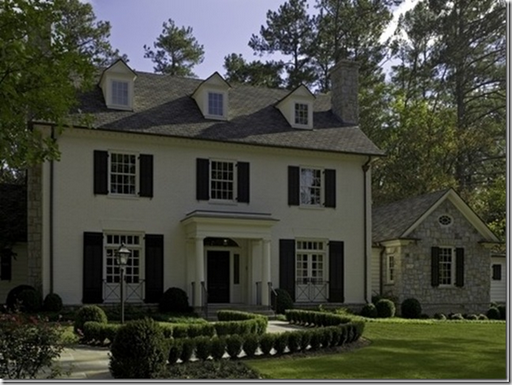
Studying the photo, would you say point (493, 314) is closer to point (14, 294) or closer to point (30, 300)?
point (30, 300)

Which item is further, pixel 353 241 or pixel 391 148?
pixel 391 148

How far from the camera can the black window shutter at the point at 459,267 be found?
2681 cm

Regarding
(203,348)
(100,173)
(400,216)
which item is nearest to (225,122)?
(100,173)

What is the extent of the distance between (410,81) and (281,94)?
16.6m

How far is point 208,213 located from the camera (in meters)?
22.5

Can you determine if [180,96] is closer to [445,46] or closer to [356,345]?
[356,345]

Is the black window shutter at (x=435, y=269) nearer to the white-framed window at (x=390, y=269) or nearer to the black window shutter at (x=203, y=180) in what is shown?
the white-framed window at (x=390, y=269)

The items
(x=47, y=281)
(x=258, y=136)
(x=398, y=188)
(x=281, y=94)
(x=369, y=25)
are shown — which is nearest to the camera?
(x=47, y=281)

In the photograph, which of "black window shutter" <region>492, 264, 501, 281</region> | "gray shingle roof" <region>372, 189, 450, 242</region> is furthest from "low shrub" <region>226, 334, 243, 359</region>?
"black window shutter" <region>492, 264, 501, 281</region>

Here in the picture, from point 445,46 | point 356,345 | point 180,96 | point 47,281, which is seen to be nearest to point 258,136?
point 180,96

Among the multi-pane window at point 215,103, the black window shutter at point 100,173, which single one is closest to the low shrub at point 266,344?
the black window shutter at point 100,173

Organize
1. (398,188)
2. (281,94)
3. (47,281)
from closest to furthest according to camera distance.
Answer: (47,281) < (281,94) < (398,188)

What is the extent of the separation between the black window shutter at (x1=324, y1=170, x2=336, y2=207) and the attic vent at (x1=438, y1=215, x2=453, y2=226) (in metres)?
4.51

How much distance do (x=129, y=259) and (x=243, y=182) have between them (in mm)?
4604
